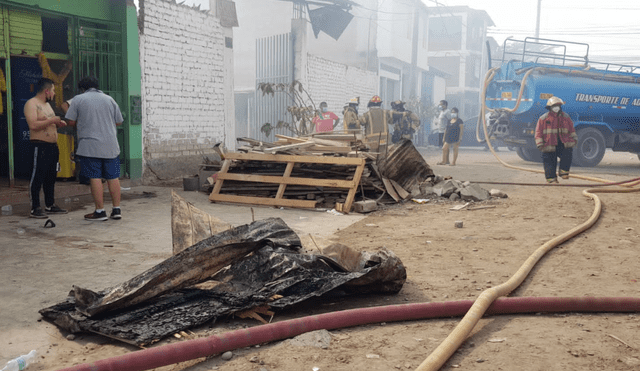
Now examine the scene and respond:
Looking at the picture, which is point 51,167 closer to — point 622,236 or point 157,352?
point 157,352

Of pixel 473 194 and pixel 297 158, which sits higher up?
pixel 297 158

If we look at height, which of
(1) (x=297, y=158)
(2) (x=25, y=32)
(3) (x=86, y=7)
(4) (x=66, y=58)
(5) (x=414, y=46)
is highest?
(5) (x=414, y=46)

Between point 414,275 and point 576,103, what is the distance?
12.8 metres

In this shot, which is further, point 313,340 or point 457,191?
point 457,191

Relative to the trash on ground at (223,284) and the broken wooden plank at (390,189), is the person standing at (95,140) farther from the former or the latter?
the broken wooden plank at (390,189)

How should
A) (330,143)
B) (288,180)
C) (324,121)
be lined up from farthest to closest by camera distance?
(324,121), (330,143), (288,180)

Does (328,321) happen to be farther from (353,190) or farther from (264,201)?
(264,201)

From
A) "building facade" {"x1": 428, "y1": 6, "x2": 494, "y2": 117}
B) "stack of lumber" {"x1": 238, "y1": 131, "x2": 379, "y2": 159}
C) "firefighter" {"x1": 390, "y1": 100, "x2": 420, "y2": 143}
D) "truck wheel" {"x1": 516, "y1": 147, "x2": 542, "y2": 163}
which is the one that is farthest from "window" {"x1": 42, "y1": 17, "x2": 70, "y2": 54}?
"building facade" {"x1": 428, "y1": 6, "x2": 494, "y2": 117}

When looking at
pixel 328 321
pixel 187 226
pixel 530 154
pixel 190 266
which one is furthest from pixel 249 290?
pixel 530 154

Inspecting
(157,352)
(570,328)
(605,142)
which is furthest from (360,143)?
(605,142)

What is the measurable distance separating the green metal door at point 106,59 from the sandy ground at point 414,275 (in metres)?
2.14

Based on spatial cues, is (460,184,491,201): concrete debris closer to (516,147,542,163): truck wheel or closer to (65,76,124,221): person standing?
(65,76,124,221): person standing

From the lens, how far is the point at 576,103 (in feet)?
50.1

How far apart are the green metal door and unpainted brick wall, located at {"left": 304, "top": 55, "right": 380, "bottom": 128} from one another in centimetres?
880
